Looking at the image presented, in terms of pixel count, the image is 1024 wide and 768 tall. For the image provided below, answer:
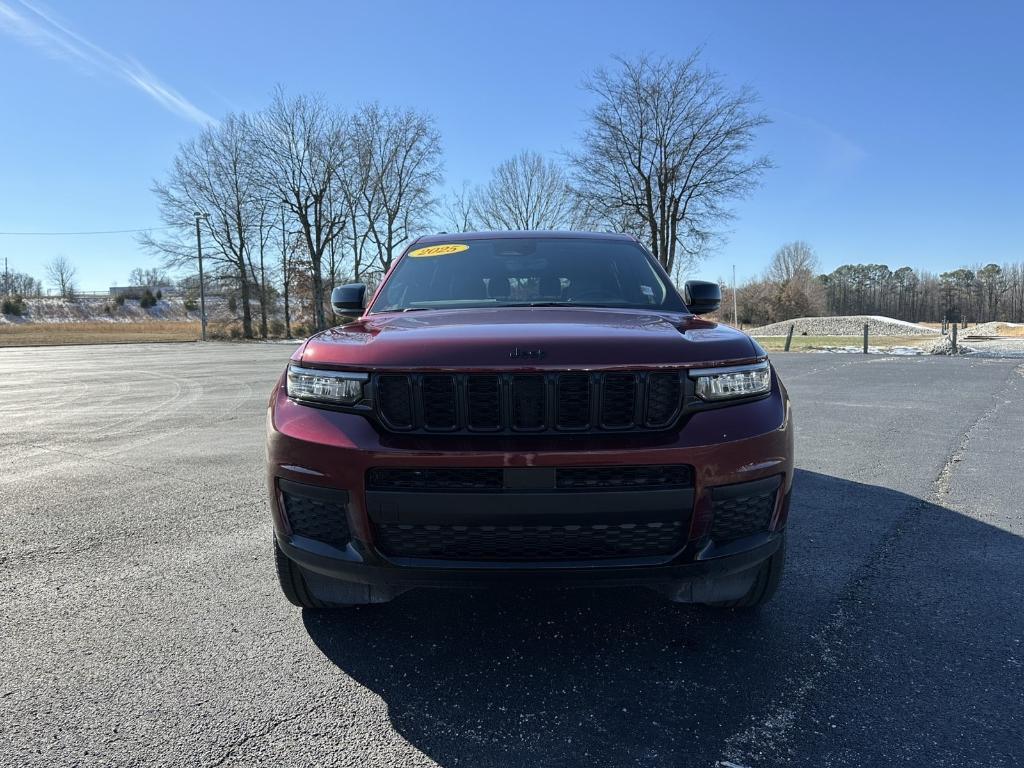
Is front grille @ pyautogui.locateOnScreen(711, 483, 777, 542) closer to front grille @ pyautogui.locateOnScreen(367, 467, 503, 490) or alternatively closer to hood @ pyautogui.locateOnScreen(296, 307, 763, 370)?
hood @ pyautogui.locateOnScreen(296, 307, 763, 370)

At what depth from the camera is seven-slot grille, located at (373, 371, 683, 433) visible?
203cm

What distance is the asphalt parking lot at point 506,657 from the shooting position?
1834mm

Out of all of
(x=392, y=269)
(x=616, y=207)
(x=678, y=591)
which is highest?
(x=616, y=207)

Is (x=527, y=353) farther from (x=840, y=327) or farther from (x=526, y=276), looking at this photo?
(x=840, y=327)

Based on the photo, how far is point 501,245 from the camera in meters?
3.76

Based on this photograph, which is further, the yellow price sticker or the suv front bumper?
the yellow price sticker

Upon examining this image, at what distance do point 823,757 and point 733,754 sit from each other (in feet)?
0.82

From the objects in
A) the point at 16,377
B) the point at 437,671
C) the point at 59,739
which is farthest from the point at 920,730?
the point at 16,377

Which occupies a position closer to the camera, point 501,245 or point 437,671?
point 437,671

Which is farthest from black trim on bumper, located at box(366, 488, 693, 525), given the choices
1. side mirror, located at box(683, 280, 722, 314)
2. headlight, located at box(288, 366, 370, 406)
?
side mirror, located at box(683, 280, 722, 314)

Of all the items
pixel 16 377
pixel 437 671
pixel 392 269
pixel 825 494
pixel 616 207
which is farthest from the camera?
pixel 616 207

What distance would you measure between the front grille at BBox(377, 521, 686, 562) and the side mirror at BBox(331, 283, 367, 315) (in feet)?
6.06

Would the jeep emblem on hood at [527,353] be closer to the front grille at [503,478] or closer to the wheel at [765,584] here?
the front grille at [503,478]

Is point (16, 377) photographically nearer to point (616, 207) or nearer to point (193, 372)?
point (193, 372)
